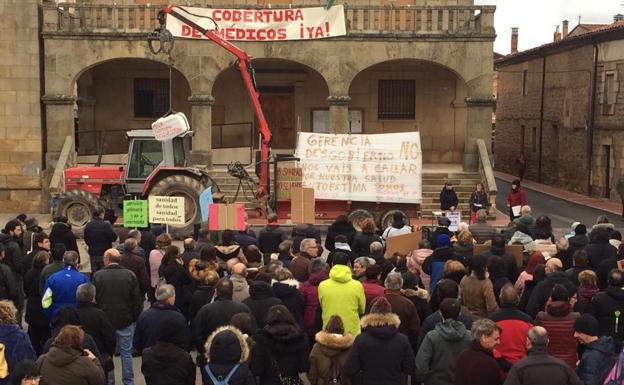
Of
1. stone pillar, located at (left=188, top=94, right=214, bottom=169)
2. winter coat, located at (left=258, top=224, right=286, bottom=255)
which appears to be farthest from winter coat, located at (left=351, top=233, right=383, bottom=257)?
stone pillar, located at (left=188, top=94, right=214, bottom=169)

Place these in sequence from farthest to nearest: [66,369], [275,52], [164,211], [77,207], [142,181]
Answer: [275,52] < [77,207] < [142,181] < [164,211] < [66,369]

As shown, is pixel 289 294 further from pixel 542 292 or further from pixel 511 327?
pixel 542 292

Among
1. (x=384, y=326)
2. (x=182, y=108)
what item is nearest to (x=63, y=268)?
(x=384, y=326)

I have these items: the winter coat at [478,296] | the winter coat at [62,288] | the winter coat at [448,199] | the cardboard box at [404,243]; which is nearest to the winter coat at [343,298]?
the winter coat at [478,296]

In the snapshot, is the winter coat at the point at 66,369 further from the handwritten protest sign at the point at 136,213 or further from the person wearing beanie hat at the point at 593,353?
the handwritten protest sign at the point at 136,213

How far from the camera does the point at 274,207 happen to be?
20.8 m

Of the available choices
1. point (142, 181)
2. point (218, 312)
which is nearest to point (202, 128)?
point (142, 181)

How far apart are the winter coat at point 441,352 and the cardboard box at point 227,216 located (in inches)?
266

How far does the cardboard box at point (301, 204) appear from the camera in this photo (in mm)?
18641

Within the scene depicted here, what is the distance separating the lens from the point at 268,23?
81.5 ft

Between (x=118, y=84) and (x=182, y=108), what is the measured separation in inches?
93.4

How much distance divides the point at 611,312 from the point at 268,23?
1817cm

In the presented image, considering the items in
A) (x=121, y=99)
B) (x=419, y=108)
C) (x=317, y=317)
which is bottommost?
(x=317, y=317)

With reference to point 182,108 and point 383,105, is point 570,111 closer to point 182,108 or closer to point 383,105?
point 383,105
